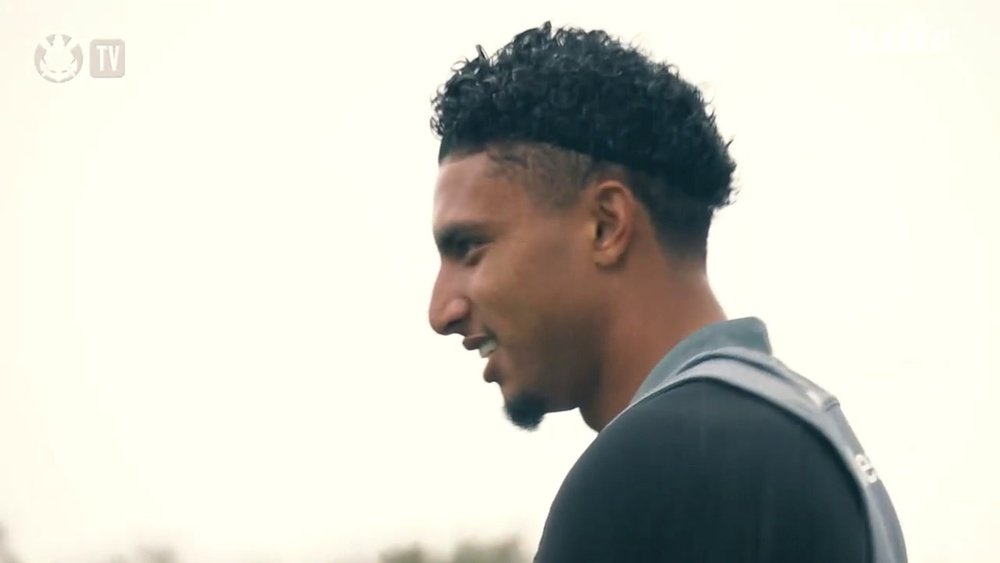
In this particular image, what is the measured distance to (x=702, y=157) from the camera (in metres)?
0.92

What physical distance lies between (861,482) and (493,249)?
10.2 inches

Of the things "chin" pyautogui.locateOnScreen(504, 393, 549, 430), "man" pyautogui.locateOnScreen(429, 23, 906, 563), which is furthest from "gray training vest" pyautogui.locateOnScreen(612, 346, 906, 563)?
"chin" pyautogui.locateOnScreen(504, 393, 549, 430)

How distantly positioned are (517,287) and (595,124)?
0.11 m

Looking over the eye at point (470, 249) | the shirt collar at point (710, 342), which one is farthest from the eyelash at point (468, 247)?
the shirt collar at point (710, 342)

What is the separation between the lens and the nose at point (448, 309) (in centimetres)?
90

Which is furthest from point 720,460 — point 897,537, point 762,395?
point 897,537

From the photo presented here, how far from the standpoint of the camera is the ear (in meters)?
0.85

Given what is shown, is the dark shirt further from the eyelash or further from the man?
the eyelash

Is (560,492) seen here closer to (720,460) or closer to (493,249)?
(720,460)

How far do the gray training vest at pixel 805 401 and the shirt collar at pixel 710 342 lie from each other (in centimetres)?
1

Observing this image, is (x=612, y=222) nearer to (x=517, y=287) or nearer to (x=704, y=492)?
(x=517, y=287)

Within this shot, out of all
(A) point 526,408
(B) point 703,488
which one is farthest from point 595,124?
(B) point 703,488

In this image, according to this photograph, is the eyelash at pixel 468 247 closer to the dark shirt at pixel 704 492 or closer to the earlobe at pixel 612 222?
the earlobe at pixel 612 222

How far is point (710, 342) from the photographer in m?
0.81
